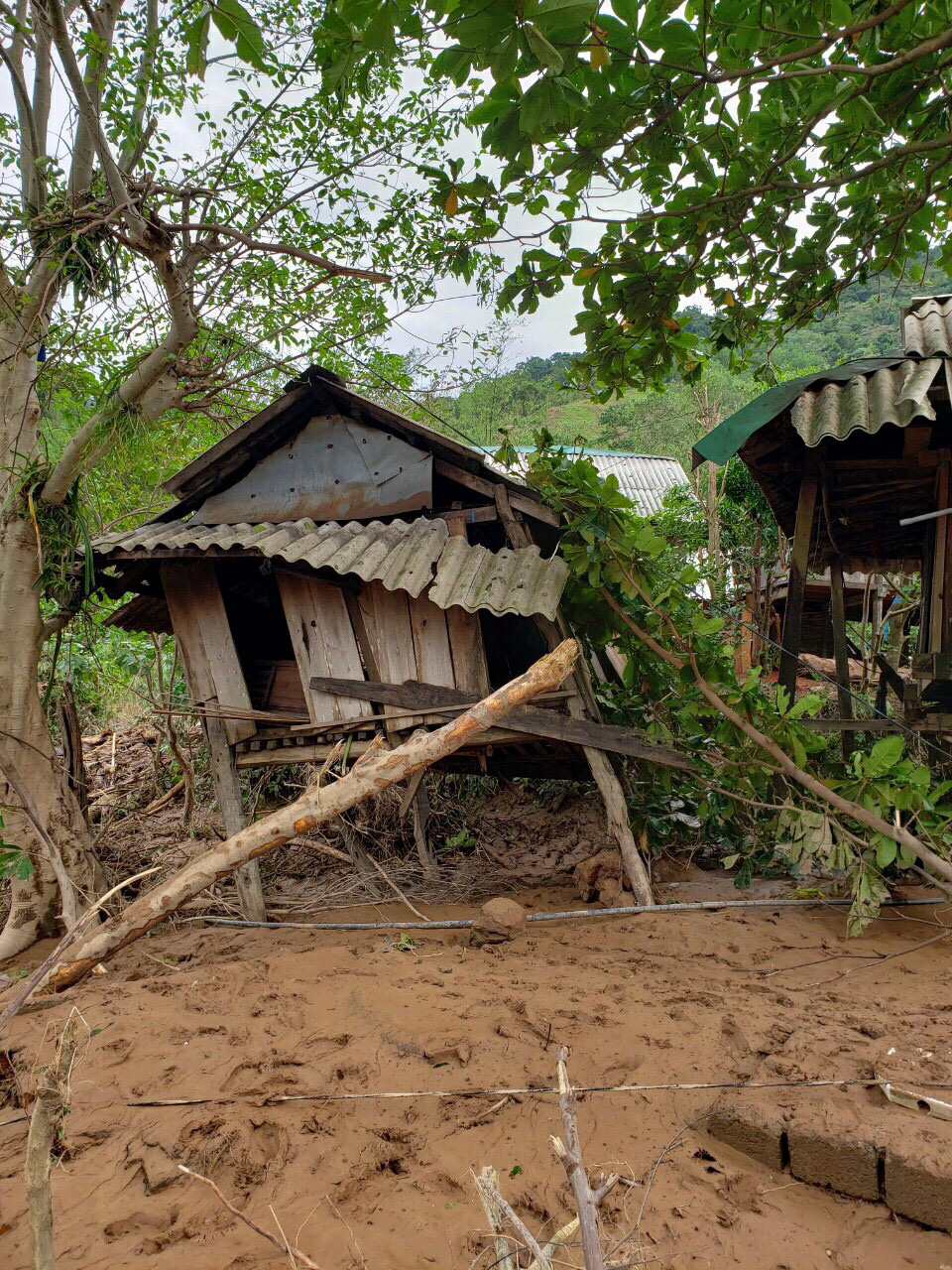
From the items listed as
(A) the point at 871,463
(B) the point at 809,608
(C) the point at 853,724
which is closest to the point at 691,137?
(A) the point at 871,463

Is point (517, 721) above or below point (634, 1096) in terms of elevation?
above

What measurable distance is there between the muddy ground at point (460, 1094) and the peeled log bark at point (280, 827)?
671 mm

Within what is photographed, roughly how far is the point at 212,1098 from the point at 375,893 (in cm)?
359

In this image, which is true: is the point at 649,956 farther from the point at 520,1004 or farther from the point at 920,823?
the point at 920,823

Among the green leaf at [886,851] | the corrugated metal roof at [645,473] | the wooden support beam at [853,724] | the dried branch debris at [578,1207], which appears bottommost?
Result: the green leaf at [886,851]

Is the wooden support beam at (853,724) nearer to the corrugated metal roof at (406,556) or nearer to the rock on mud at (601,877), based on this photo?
the rock on mud at (601,877)

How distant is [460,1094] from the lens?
2.89 meters

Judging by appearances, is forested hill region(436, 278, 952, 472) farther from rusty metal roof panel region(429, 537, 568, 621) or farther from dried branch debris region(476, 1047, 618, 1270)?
dried branch debris region(476, 1047, 618, 1270)

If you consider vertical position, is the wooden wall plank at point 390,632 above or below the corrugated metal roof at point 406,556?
below

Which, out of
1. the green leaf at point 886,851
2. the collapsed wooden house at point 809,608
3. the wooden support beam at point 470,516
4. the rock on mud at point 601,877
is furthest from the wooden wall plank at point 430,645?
the collapsed wooden house at point 809,608

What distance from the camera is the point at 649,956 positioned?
445 cm

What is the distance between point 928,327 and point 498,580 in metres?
4.06

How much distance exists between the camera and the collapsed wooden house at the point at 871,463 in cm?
475

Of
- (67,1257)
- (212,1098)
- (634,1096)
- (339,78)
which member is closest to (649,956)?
(634,1096)
